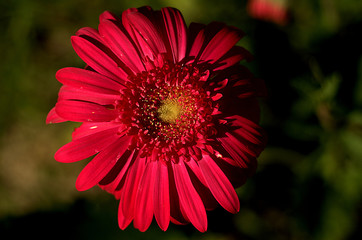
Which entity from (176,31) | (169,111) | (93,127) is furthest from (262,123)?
(93,127)

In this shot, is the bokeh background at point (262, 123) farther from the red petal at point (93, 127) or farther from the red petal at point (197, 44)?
the red petal at point (93, 127)

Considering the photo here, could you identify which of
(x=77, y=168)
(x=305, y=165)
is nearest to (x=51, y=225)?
(x=77, y=168)

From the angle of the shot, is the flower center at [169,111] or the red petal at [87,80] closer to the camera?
the red petal at [87,80]

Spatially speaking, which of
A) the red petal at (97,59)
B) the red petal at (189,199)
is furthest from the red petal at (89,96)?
the red petal at (189,199)

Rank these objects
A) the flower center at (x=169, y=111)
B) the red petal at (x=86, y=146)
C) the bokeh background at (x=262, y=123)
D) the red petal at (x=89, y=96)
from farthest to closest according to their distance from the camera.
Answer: the bokeh background at (x=262, y=123) < the flower center at (x=169, y=111) < the red petal at (x=89, y=96) < the red petal at (x=86, y=146)

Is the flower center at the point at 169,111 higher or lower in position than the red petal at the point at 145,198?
higher

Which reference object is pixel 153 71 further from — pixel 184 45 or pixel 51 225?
pixel 51 225

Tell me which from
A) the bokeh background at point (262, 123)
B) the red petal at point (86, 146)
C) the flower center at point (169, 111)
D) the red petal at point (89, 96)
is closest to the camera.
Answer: the red petal at point (86, 146)

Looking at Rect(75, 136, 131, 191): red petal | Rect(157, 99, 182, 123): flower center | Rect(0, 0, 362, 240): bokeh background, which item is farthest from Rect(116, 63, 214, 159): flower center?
Rect(0, 0, 362, 240): bokeh background
